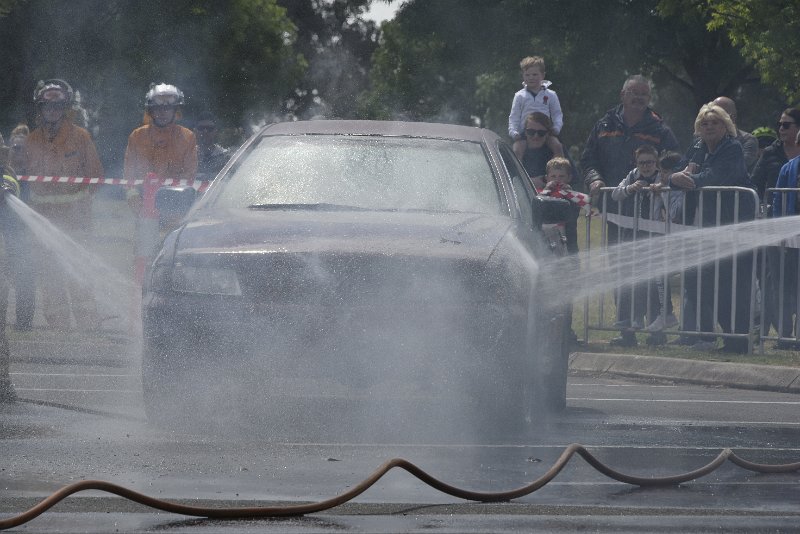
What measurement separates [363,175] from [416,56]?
4450 cm

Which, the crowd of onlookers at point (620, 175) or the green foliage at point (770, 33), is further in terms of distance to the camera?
the green foliage at point (770, 33)

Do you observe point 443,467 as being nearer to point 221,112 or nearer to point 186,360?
point 186,360

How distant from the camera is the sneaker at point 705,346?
12.4 metres

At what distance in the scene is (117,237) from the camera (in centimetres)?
2842

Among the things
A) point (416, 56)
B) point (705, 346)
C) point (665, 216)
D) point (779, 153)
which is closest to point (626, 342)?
point (705, 346)

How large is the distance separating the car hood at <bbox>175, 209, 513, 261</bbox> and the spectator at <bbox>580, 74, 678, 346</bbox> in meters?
5.51

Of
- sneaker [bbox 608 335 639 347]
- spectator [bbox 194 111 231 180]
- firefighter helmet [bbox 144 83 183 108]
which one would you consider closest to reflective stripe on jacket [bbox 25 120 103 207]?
firefighter helmet [bbox 144 83 183 108]

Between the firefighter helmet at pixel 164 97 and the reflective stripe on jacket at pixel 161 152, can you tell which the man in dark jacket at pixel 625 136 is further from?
the firefighter helmet at pixel 164 97

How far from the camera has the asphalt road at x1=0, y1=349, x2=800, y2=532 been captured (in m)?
5.55

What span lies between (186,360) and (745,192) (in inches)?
224

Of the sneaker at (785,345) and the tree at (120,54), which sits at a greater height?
the tree at (120,54)

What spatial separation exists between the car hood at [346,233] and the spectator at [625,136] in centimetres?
551

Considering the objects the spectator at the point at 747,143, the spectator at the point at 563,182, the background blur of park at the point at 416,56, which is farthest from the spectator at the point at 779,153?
the background blur of park at the point at 416,56

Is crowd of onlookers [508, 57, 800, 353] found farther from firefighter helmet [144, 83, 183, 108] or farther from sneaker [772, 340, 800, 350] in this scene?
firefighter helmet [144, 83, 183, 108]
